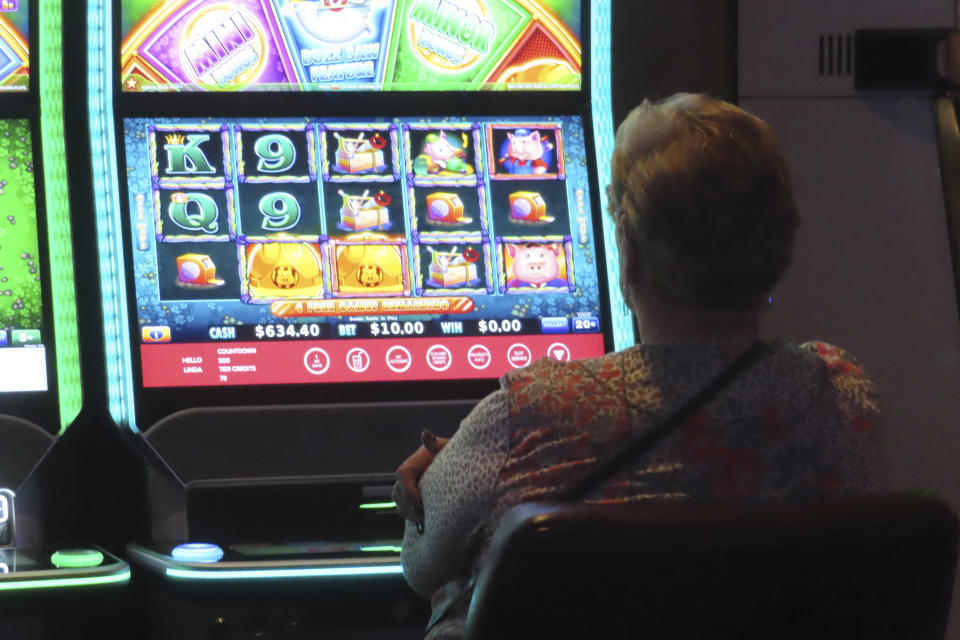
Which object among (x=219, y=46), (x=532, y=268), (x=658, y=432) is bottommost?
(x=658, y=432)

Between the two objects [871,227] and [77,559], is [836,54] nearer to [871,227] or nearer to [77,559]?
[871,227]

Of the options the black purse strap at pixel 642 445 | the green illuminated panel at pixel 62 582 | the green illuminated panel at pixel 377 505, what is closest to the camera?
the black purse strap at pixel 642 445

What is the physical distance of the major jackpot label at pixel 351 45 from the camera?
2432 millimetres

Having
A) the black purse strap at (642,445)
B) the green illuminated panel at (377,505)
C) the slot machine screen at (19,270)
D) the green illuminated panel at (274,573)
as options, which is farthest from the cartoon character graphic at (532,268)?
the black purse strap at (642,445)

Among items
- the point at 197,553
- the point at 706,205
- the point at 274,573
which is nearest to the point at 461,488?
the point at 706,205

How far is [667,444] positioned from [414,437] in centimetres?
112

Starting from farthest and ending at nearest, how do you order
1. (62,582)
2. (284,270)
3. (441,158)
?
(441,158) → (284,270) → (62,582)

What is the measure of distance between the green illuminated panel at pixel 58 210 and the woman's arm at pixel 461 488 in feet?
3.57

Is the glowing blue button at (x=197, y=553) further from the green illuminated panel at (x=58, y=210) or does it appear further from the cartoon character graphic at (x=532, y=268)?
the cartoon character graphic at (x=532, y=268)

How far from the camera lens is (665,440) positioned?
134cm

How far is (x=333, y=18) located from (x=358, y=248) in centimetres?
48

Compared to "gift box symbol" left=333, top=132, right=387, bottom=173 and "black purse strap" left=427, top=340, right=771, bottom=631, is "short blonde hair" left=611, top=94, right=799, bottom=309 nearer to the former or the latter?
"black purse strap" left=427, top=340, right=771, bottom=631

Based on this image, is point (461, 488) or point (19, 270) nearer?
point (461, 488)

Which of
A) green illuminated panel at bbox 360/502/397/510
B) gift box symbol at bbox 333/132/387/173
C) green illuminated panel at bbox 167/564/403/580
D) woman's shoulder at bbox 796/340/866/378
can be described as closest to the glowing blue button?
Result: green illuminated panel at bbox 167/564/403/580
